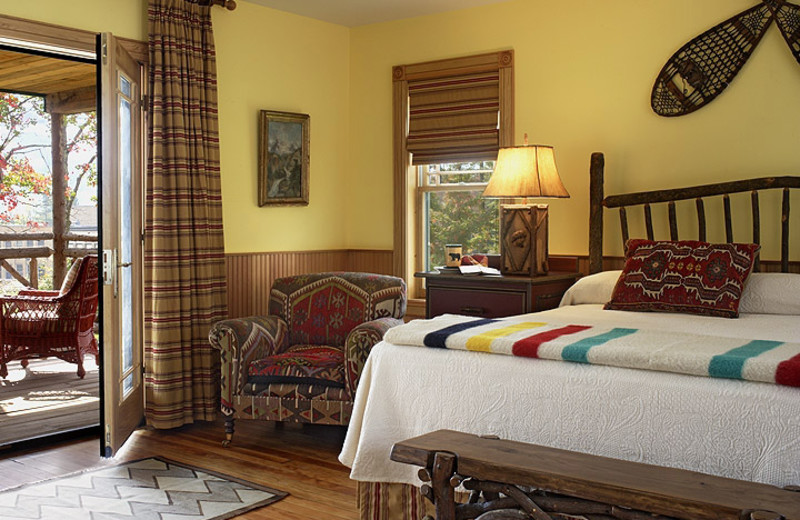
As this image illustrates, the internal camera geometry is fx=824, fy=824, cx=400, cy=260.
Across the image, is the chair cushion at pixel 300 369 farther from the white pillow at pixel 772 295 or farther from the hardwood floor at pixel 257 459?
the white pillow at pixel 772 295

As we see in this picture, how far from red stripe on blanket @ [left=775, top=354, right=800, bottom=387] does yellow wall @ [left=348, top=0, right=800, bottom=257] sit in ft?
7.58

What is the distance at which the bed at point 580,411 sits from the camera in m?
2.08

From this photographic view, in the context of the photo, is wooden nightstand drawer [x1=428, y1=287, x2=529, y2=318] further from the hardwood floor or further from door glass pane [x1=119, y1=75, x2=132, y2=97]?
door glass pane [x1=119, y1=75, x2=132, y2=97]

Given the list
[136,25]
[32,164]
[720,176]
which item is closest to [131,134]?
[136,25]

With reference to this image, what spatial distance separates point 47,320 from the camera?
5.77 metres

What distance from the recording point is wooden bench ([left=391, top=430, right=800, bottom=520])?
1.84 meters

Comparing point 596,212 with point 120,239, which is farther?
point 596,212

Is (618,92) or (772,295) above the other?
(618,92)

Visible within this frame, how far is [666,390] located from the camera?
2.21 m

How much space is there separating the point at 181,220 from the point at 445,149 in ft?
5.76

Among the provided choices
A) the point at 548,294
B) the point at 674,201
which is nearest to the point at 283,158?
the point at 548,294

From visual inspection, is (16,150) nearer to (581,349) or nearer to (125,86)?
(125,86)

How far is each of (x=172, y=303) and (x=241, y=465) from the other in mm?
1041

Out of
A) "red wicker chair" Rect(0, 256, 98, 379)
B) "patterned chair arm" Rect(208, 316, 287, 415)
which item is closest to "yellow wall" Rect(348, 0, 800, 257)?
"patterned chair arm" Rect(208, 316, 287, 415)
